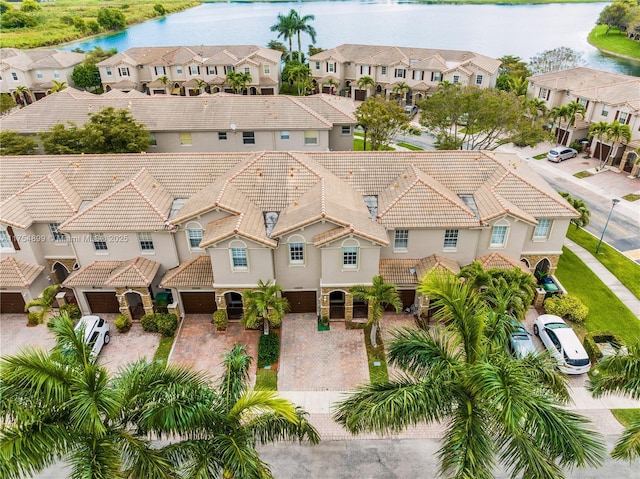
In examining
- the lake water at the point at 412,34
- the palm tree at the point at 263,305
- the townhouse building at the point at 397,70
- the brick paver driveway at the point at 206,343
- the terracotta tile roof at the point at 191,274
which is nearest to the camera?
the palm tree at the point at 263,305

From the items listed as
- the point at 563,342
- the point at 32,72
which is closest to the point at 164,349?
the point at 563,342

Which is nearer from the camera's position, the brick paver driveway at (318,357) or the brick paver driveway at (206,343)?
the brick paver driveway at (318,357)

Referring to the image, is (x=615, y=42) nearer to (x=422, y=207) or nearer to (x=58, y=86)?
(x=422, y=207)

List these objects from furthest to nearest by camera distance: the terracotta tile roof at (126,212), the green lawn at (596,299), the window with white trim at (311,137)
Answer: the window with white trim at (311,137), the green lawn at (596,299), the terracotta tile roof at (126,212)

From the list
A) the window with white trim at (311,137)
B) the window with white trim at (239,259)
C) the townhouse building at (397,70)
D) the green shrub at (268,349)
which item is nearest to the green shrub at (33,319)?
the window with white trim at (239,259)

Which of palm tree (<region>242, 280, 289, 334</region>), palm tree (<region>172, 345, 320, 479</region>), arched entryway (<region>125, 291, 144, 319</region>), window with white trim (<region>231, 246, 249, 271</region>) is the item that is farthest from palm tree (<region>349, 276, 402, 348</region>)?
arched entryway (<region>125, 291, 144, 319</region>)

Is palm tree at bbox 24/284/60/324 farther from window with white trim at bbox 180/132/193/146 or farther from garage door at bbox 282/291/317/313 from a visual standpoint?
window with white trim at bbox 180/132/193/146

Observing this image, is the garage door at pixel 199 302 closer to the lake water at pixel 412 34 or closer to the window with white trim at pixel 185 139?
the window with white trim at pixel 185 139
